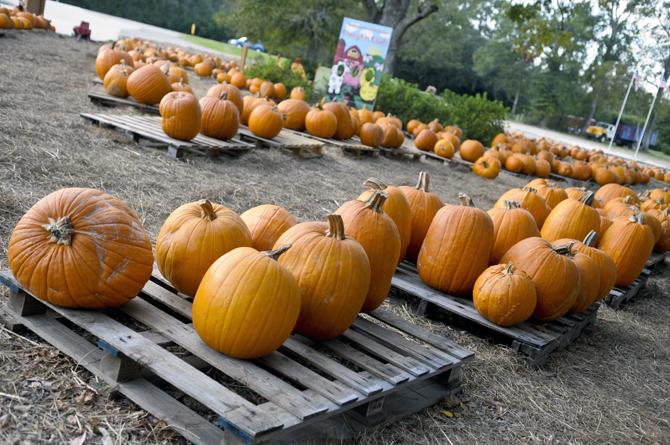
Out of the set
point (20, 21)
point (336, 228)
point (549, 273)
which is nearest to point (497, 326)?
point (549, 273)

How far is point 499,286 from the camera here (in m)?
3.82

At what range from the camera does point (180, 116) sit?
672 centimetres

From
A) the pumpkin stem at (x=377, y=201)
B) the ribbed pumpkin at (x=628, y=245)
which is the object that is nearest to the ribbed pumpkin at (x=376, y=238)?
the pumpkin stem at (x=377, y=201)

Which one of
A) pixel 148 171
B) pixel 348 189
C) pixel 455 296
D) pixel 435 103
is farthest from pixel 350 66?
pixel 455 296

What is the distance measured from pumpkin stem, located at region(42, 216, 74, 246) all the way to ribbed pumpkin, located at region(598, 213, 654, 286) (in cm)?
433

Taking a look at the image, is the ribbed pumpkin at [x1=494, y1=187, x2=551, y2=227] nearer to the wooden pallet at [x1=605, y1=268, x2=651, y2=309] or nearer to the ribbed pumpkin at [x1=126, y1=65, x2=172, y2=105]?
the wooden pallet at [x1=605, y1=268, x2=651, y2=309]

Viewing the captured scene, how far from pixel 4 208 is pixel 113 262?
1.71 metres

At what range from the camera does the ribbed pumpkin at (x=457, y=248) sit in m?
4.02

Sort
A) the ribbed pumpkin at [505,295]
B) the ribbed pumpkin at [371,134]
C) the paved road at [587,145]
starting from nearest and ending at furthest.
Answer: the ribbed pumpkin at [505,295]
the ribbed pumpkin at [371,134]
the paved road at [587,145]

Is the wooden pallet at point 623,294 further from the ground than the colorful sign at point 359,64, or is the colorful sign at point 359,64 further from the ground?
the colorful sign at point 359,64

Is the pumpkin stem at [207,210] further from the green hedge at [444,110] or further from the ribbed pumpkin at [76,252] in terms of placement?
the green hedge at [444,110]

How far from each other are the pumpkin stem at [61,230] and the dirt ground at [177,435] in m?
0.46

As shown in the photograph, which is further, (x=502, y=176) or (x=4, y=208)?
(x=502, y=176)

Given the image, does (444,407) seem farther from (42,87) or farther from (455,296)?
(42,87)
